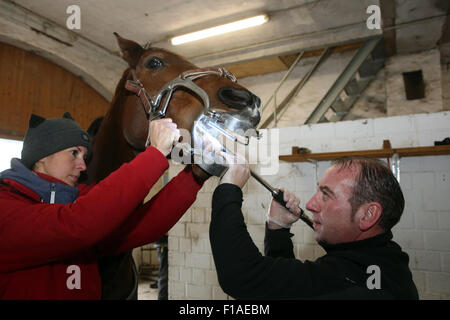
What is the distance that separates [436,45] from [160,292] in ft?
19.5

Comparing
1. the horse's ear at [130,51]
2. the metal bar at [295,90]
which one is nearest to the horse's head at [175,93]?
the horse's ear at [130,51]

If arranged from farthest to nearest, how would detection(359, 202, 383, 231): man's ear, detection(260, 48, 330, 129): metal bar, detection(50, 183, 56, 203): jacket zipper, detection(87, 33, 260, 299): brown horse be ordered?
1. detection(260, 48, 330, 129): metal bar
2. detection(87, 33, 260, 299): brown horse
3. detection(50, 183, 56, 203): jacket zipper
4. detection(359, 202, 383, 231): man's ear

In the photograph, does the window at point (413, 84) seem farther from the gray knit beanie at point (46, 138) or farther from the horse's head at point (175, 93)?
the gray knit beanie at point (46, 138)

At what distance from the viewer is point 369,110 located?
5715 mm

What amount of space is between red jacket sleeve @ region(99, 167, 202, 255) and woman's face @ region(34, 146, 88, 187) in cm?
34

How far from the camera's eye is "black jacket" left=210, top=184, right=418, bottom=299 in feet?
3.07

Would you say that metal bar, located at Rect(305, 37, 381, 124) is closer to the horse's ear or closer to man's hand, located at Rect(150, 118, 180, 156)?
the horse's ear

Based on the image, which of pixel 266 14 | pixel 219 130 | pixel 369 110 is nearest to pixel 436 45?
pixel 369 110

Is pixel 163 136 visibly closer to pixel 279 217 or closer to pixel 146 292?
pixel 279 217

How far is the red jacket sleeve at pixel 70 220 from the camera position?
3.11 feet

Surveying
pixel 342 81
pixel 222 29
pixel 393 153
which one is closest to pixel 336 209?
pixel 393 153

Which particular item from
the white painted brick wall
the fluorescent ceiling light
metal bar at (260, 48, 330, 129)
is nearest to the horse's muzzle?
the white painted brick wall

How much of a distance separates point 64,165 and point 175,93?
59 cm
